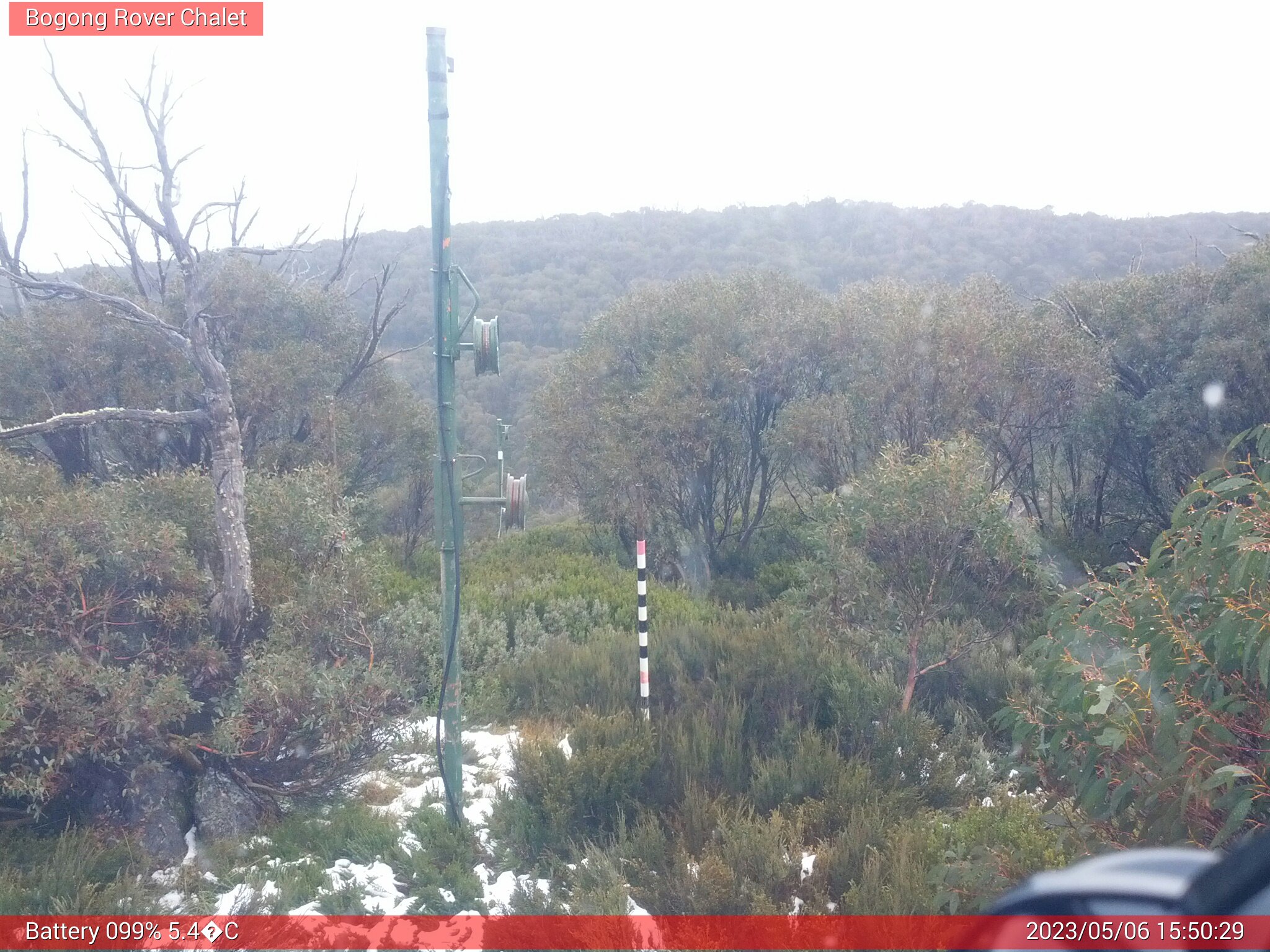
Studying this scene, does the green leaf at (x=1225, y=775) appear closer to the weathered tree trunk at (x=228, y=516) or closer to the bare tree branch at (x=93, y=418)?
the weathered tree trunk at (x=228, y=516)

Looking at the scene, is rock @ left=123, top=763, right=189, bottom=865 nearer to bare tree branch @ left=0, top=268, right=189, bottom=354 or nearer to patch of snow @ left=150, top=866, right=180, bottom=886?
patch of snow @ left=150, top=866, right=180, bottom=886

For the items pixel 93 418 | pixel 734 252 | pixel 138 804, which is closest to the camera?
pixel 138 804

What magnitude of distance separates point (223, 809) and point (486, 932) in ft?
7.02

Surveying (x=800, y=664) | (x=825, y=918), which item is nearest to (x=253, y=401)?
(x=800, y=664)

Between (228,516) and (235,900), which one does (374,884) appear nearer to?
(235,900)

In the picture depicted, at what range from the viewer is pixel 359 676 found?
5875mm

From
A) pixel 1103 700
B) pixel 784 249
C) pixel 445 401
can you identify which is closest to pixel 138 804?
pixel 445 401

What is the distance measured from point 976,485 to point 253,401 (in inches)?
376

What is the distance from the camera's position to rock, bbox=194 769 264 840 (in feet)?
16.9

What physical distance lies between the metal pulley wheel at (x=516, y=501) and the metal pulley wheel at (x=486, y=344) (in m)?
0.67

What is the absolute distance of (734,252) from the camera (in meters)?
38.1

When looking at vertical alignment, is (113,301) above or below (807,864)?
above

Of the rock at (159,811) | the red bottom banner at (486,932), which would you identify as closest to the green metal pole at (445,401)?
the red bottom banner at (486,932)

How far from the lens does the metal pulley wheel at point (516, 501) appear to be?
5.34m
